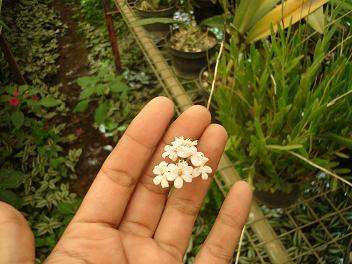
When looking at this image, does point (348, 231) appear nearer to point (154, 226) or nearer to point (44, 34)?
point (154, 226)

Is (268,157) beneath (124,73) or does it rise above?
above

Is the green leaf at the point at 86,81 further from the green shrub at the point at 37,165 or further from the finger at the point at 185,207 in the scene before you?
the finger at the point at 185,207

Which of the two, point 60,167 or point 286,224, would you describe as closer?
point 286,224

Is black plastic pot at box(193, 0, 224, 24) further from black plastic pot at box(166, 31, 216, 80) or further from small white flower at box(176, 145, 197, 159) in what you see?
small white flower at box(176, 145, 197, 159)

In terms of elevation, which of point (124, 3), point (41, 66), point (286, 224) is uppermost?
point (124, 3)

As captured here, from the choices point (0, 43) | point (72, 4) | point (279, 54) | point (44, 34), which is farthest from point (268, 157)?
point (72, 4)

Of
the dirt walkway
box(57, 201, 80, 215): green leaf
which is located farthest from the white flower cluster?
the dirt walkway

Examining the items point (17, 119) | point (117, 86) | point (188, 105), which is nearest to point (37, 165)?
point (17, 119)
